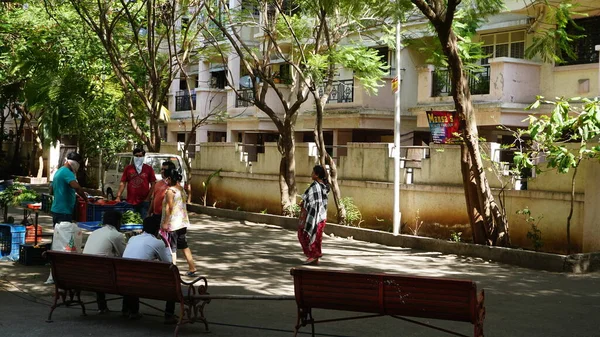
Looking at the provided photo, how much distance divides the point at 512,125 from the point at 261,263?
982 cm

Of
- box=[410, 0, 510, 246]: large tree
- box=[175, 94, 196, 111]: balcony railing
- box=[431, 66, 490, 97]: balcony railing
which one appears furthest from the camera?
box=[175, 94, 196, 111]: balcony railing

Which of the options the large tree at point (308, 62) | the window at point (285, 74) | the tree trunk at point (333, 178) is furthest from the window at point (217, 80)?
the tree trunk at point (333, 178)

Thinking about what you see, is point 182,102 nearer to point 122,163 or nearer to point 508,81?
point 122,163

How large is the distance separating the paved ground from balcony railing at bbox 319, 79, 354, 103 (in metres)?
9.15

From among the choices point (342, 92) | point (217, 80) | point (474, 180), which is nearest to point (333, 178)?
point (474, 180)

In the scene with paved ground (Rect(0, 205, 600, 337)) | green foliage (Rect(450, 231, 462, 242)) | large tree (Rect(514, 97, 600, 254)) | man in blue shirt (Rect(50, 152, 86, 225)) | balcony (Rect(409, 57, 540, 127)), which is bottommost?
paved ground (Rect(0, 205, 600, 337))

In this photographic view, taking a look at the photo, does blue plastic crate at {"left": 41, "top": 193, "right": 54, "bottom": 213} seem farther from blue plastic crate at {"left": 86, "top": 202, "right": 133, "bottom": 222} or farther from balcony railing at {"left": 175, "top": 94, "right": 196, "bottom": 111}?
balcony railing at {"left": 175, "top": 94, "right": 196, "bottom": 111}

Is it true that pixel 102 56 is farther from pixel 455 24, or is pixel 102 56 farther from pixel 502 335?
pixel 502 335

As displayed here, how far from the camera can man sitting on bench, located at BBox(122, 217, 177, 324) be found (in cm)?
920

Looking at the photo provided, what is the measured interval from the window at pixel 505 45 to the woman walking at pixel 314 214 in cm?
1032

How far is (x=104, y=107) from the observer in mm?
28688

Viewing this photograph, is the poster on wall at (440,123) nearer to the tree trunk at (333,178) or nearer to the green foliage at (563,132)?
the tree trunk at (333,178)

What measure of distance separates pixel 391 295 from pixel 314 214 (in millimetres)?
6405

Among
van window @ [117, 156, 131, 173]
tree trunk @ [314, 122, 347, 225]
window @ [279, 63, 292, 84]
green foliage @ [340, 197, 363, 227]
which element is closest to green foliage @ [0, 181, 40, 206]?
tree trunk @ [314, 122, 347, 225]
